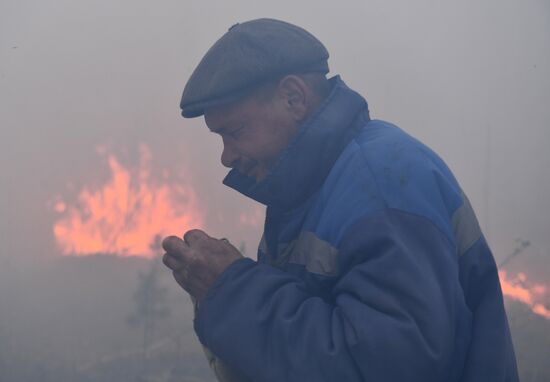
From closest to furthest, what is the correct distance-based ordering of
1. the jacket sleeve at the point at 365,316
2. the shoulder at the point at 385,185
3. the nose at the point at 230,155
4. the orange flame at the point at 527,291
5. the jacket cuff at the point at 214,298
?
the jacket sleeve at the point at 365,316
the shoulder at the point at 385,185
the jacket cuff at the point at 214,298
the nose at the point at 230,155
the orange flame at the point at 527,291

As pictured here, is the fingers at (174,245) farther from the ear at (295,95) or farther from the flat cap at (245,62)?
the ear at (295,95)

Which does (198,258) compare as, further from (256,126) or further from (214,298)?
(256,126)

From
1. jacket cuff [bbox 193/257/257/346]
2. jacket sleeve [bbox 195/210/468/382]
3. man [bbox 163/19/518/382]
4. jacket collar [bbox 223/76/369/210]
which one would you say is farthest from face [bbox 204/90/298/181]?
jacket sleeve [bbox 195/210/468/382]

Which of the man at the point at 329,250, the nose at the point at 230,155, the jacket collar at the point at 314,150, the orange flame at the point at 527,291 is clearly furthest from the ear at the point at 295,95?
the orange flame at the point at 527,291

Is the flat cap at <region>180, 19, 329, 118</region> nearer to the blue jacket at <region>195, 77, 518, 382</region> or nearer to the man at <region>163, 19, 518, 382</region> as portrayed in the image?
the man at <region>163, 19, 518, 382</region>

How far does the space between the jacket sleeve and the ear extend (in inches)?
25.4

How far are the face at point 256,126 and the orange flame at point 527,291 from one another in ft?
108

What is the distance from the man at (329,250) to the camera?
1354 mm

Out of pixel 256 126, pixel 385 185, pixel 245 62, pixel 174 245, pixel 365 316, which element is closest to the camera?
pixel 365 316

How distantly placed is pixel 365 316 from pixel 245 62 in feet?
3.06

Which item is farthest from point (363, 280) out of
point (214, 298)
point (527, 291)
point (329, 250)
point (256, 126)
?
point (527, 291)

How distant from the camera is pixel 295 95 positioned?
1942 millimetres

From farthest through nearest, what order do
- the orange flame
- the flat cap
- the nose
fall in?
the orange flame, the nose, the flat cap

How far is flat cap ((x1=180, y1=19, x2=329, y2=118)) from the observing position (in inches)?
72.6
